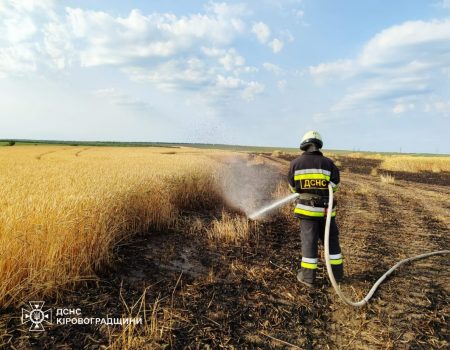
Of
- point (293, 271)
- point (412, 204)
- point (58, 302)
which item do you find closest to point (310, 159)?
point (293, 271)

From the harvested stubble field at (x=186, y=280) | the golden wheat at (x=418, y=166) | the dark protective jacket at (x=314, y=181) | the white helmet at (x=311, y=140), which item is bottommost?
the harvested stubble field at (x=186, y=280)

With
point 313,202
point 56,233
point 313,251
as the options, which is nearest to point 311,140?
point 313,202

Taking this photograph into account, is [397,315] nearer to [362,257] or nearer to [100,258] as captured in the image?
[362,257]

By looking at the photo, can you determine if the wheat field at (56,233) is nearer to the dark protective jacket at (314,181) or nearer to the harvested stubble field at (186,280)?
the harvested stubble field at (186,280)

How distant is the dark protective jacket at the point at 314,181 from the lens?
512 cm

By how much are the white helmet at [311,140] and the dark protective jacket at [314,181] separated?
0.13 m

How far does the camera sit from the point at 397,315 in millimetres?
4141

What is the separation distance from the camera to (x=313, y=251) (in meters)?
5.05

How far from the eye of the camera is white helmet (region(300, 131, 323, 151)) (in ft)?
17.1

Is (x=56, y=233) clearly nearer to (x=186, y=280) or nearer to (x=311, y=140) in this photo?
(x=186, y=280)

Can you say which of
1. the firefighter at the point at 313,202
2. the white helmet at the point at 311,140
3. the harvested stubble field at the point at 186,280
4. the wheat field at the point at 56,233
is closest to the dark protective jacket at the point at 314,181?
the firefighter at the point at 313,202

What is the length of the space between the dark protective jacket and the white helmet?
0.13 meters

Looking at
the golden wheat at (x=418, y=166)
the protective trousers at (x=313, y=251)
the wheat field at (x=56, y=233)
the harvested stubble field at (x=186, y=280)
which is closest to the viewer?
the harvested stubble field at (x=186, y=280)

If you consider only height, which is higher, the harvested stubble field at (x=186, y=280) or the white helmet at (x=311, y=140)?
the white helmet at (x=311, y=140)
